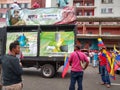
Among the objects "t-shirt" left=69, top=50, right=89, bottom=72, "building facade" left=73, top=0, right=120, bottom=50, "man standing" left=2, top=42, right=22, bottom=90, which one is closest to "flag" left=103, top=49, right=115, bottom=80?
"t-shirt" left=69, top=50, right=89, bottom=72

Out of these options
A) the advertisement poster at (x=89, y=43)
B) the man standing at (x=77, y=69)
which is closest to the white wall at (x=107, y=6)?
the advertisement poster at (x=89, y=43)

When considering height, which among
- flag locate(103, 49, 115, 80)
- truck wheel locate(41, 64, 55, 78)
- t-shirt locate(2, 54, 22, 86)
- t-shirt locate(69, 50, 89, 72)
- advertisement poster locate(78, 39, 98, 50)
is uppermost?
t-shirt locate(2, 54, 22, 86)

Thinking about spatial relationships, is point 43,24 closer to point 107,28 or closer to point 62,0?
point 62,0

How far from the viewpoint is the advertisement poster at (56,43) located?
16.5 meters

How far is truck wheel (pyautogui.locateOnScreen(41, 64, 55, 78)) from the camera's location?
16.7 m

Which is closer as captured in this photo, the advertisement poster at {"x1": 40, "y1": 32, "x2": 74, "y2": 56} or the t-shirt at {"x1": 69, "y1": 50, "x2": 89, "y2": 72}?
the t-shirt at {"x1": 69, "y1": 50, "x2": 89, "y2": 72}

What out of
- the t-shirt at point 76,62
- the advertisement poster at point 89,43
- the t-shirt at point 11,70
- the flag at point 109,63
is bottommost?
the advertisement poster at point 89,43

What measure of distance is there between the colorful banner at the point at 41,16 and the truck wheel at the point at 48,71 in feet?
7.19

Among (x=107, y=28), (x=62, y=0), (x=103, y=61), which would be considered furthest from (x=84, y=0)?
(x=103, y=61)

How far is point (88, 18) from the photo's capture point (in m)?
57.1

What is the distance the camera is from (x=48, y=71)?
663 inches

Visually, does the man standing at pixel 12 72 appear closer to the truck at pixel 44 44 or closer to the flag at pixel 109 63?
the flag at pixel 109 63

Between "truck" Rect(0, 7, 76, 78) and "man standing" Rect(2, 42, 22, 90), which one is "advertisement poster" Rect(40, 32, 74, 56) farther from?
"man standing" Rect(2, 42, 22, 90)

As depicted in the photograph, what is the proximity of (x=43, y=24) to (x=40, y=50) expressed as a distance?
138cm
